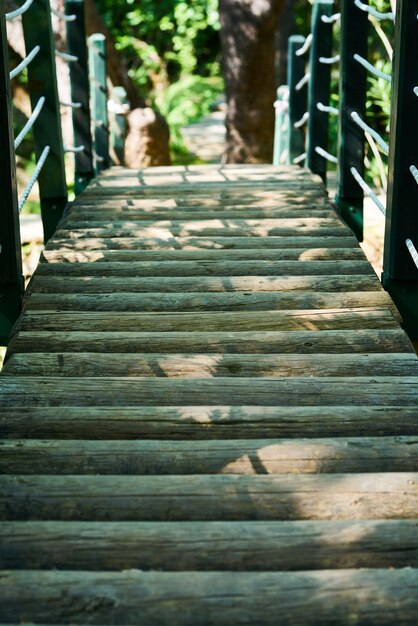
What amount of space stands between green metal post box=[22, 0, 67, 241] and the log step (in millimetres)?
2391

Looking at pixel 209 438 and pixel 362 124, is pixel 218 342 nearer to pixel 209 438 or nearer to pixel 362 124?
pixel 209 438

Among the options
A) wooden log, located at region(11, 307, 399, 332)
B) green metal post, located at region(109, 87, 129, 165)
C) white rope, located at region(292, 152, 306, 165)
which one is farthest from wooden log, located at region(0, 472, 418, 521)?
green metal post, located at region(109, 87, 129, 165)

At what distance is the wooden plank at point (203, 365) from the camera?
2992 millimetres

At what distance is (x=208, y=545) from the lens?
2.12 meters

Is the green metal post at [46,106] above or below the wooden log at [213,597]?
above

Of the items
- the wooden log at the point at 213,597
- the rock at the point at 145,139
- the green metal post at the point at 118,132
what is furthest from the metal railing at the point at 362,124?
the rock at the point at 145,139

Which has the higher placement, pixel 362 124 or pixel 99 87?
pixel 362 124

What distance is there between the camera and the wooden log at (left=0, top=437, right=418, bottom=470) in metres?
2.46

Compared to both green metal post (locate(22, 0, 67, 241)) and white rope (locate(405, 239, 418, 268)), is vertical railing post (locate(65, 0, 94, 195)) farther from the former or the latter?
white rope (locate(405, 239, 418, 268))

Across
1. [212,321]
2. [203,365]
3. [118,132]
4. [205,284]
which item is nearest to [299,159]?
[118,132]

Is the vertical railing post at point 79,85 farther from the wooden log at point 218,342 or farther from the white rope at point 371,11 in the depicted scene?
the wooden log at point 218,342

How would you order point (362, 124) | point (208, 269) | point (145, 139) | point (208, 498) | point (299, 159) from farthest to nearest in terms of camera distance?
point (145, 139), point (299, 159), point (362, 124), point (208, 269), point (208, 498)

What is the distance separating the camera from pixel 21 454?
98.1 inches

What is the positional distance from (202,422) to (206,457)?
0.18 m
